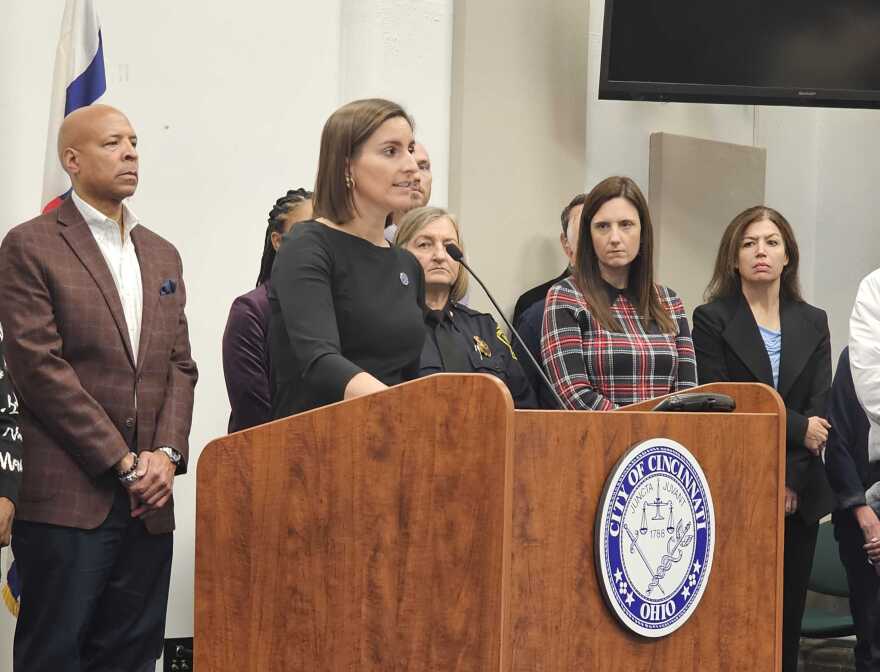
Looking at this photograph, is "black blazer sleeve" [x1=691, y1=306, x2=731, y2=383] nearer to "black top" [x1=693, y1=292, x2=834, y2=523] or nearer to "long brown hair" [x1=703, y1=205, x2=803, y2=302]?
"black top" [x1=693, y1=292, x2=834, y2=523]

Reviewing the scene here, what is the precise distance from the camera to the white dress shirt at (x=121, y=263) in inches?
122

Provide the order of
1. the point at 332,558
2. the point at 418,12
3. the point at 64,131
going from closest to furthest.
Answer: the point at 332,558 < the point at 64,131 < the point at 418,12

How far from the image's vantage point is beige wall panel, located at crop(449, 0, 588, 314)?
4.82 metres

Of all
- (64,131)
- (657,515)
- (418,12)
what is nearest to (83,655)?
(64,131)

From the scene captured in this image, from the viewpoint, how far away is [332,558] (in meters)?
1.88

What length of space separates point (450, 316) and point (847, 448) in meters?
1.30

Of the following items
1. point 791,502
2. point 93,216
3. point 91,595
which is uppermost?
point 93,216

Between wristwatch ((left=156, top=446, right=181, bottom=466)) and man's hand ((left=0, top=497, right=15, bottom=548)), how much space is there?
0.54 m

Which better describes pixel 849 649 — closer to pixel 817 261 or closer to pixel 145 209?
pixel 817 261

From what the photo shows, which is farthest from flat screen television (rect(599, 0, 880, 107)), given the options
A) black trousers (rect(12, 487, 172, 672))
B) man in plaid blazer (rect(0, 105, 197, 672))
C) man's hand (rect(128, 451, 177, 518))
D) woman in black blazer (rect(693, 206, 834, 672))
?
black trousers (rect(12, 487, 172, 672))

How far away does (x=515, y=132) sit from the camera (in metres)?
4.99

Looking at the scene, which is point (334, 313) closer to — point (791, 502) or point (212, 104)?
point (791, 502)

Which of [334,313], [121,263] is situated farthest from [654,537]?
[121,263]

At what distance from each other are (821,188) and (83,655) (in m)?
4.45
